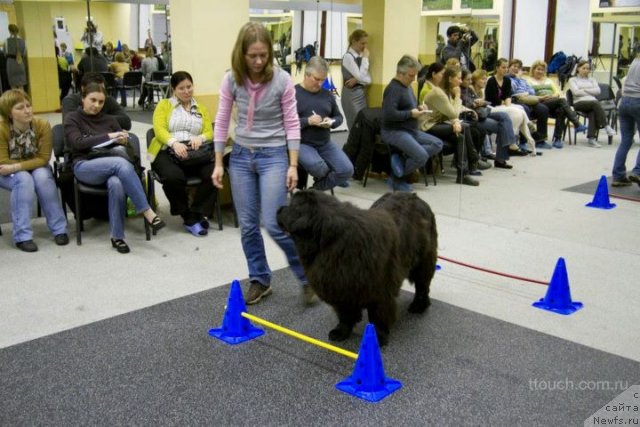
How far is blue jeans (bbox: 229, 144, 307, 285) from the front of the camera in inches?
126

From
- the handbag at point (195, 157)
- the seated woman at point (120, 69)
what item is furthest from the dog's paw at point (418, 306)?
the seated woman at point (120, 69)

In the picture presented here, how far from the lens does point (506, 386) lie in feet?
8.42

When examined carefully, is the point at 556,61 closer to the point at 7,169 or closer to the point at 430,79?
the point at 430,79

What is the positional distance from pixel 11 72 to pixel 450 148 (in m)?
6.22

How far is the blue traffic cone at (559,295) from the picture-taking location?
338 cm

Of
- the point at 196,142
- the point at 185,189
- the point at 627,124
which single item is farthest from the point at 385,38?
the point at 185,189

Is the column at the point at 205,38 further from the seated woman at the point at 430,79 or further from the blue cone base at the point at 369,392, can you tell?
the blue cone base at the point at 369,392

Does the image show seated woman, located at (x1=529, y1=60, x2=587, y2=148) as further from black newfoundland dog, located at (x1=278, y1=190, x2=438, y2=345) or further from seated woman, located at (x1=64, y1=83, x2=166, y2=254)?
seated woman, located at (x1=64, y1=83, x2=166, y2=254)

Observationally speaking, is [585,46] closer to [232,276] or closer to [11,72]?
[232,276]

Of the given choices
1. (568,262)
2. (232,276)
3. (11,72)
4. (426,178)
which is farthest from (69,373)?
(11,72)

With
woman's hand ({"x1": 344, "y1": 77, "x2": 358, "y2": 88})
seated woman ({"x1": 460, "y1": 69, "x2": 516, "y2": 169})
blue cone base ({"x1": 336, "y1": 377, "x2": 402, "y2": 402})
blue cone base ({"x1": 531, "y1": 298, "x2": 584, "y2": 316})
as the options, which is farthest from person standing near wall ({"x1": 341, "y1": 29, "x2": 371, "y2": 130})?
blue cone base ({"x1": 336, "y1": 377, "x2": 402, "y2": 402})

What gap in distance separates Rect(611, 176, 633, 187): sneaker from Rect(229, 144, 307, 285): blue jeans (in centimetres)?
384

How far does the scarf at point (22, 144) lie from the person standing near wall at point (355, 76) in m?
3.23

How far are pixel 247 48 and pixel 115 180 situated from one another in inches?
78.0
